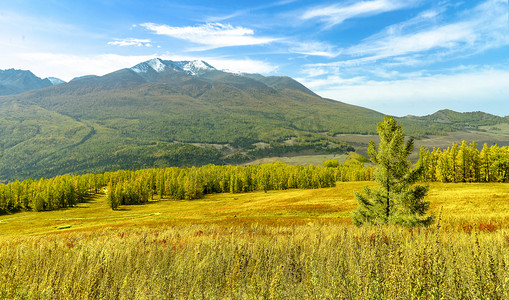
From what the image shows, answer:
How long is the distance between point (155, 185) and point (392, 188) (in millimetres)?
133474

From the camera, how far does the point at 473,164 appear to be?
80562 mm

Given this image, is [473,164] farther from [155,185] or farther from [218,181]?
[155,185]

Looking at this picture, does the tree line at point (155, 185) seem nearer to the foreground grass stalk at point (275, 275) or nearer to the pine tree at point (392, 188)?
the pine tree at point (392, 188)

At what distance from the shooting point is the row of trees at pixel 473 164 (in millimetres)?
76688

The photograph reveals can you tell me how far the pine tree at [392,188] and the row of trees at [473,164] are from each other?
6727 cm

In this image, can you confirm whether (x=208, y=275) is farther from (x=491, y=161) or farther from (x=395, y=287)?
(x=491, y=161)

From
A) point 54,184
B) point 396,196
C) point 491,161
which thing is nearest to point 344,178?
point 491,161

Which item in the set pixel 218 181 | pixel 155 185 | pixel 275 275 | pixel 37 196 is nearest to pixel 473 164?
pixel 275 275

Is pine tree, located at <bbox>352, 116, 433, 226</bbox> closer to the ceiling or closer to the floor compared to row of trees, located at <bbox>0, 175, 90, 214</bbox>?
closer to the ceiling

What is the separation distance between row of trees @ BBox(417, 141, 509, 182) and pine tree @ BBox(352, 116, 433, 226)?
67273 millimetres

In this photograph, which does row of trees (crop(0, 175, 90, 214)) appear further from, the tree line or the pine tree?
the pine tree

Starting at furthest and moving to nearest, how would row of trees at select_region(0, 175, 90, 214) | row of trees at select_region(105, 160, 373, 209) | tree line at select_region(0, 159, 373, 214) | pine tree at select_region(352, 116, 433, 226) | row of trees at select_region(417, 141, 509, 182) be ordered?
row of trees at select_region(105, 160, 373, 209), tree line at select_region(0, 159, 373, 214), row of trees at select_region(0, 175, 90, 214), row of trees at select_region(417, 141, 509, 182), pine tree at select_region(352, 116, 433, 226)

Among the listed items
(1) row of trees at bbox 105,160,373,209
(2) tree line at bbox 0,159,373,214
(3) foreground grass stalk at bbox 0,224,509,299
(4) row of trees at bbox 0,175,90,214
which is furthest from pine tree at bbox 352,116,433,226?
(4) row of trees at bbox 0,175,90,214

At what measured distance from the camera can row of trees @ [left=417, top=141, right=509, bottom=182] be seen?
76.7 meters
